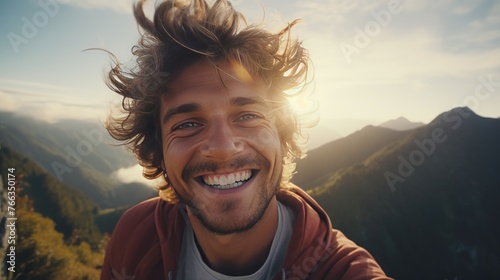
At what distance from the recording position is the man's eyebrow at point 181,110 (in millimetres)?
3098

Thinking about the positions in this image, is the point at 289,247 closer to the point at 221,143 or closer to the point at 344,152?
the point at 221,143

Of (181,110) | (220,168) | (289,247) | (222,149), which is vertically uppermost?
(181,110)

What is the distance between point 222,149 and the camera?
9.59 ft

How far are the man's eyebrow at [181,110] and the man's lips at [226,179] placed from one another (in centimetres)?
69

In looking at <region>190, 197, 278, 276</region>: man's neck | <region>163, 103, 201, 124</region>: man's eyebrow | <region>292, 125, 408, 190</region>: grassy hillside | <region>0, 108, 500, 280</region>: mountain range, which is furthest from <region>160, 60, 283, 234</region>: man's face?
<region>292, 125, 408, 190</region>: grassy hillside

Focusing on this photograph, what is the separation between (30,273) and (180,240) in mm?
6353

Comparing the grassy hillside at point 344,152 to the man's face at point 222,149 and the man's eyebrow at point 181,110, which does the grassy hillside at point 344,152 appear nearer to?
the man's face at point 222,149

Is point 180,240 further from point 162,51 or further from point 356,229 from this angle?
point 356,229

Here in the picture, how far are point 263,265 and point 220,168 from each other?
3.45ft

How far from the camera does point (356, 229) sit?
4556 cm

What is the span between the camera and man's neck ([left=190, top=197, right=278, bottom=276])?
3.19m

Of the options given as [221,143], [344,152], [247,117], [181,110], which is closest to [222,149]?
[221,143]

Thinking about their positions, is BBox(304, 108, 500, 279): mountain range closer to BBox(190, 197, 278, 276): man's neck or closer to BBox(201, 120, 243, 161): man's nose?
BBox(190, 197, 278, 276): man's neck

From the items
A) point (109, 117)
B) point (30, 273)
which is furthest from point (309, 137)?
point (30, 273)
